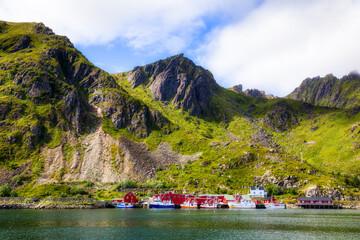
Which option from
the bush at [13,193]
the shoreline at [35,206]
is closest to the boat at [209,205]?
the shoreline at [35,206]

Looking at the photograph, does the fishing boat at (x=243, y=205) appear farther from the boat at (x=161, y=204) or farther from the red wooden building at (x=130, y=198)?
the red wooden building at (x=130, y=198)

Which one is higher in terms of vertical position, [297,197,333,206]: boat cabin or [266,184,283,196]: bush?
[266,184,283,196]: bush

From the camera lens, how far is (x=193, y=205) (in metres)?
176

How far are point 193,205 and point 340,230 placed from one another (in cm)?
10543

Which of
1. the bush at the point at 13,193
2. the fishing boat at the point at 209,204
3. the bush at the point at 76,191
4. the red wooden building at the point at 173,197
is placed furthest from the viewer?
the bush at the point at 76,191

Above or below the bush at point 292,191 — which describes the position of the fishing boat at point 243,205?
below

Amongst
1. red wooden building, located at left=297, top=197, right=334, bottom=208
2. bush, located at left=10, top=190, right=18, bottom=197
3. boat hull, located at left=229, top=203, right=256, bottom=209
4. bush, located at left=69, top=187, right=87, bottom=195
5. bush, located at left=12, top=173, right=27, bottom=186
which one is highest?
bush, located at left=12, top=173, right=27, bottom=186

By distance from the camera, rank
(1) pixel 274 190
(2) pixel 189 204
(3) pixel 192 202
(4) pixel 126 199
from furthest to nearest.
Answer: (1) pixel 274 190 < (3) pixel 192 202 < (4) pixel 126 199 < (2) pixel 189 204

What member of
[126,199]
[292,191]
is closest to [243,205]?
[292,191]

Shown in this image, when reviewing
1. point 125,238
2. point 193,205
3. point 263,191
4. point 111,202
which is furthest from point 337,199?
point 125,238

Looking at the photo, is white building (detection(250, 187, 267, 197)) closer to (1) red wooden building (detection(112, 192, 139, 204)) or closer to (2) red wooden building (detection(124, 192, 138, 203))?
(2) red wooden building (detection(124, 192, 138, 203))

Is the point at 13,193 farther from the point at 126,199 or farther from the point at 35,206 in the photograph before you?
the point at 126,199

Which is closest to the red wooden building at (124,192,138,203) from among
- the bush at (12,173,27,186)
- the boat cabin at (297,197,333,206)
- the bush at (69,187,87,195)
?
the bush at (69,187,87,195)

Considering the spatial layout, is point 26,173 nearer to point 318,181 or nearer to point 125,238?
point 125,238
